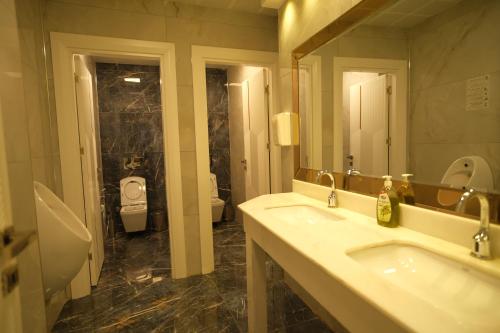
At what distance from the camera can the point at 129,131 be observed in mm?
4004

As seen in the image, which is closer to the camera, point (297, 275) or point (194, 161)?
point (297, 275)

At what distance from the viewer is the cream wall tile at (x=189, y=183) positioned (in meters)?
2.45

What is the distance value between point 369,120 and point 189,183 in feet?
5.38

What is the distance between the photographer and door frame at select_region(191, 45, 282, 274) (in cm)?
242

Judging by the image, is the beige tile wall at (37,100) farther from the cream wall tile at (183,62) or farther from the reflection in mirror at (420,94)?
the reflection in mirror at (420,94)

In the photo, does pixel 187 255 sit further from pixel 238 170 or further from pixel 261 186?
pixel 238 170

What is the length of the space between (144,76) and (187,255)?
2854 mm

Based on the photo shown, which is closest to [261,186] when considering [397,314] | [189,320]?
[189,320]

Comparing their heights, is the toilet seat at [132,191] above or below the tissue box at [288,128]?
below

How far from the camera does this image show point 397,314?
55 cm

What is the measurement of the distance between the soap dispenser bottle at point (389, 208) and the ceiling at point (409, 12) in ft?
2.24

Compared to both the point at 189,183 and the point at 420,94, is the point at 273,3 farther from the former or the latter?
the point at 189,183

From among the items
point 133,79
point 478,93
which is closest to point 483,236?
point 478,93

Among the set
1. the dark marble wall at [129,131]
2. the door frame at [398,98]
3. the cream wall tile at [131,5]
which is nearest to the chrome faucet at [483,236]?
the door frame at [398,98]
